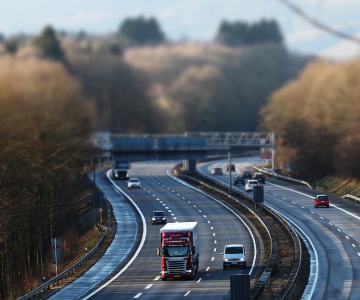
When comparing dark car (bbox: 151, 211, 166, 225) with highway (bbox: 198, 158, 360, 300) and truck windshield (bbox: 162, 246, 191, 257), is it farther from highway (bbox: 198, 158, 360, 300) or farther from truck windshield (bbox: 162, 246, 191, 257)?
truck windshield (bbox: 162, 246, 191, 257)

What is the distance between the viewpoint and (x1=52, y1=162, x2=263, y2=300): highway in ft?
122

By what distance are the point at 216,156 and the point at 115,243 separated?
429 feet

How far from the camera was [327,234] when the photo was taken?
58.1 m

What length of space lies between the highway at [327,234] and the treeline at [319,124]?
708 cm

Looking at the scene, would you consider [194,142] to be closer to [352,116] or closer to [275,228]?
[352,116]

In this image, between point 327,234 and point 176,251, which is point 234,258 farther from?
point 327,234

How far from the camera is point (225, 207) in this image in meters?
81.6

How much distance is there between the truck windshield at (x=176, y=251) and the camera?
40.0m

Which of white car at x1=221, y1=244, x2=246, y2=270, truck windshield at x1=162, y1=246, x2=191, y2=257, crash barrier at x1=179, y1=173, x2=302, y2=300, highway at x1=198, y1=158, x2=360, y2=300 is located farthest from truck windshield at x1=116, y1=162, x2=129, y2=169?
truck windshield at x1=162, y1=246, x2=191, y2=257

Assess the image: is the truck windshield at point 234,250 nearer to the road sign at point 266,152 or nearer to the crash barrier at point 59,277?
the crash barrier at point 59,277

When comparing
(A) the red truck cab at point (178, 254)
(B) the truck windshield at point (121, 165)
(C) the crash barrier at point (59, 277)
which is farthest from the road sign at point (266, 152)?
(A) the red truck cab at point (178, 254)

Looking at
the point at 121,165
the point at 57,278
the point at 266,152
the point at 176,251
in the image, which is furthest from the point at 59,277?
the point at 266,152

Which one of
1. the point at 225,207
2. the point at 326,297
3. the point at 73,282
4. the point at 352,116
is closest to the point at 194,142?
the point at 225,207

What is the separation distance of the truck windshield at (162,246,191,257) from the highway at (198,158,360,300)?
27.9ft
